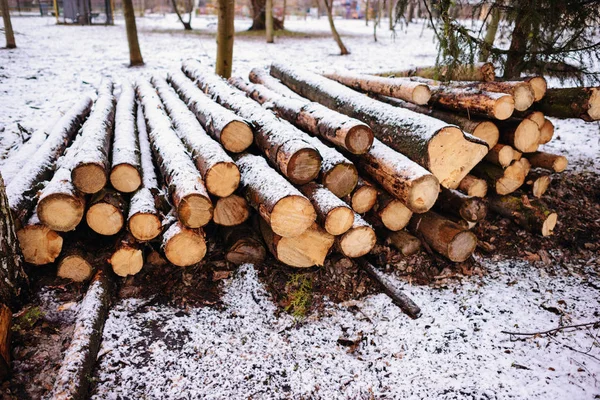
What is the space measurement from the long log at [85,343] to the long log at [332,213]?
1899mm

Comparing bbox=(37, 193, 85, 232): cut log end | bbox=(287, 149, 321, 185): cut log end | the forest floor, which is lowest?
the forest floor

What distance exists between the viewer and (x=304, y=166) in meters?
3.42

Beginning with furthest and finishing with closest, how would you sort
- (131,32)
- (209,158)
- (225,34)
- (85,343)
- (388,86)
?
(131,32)
(225,34)
(388,86)
(209,158)
(85,343)

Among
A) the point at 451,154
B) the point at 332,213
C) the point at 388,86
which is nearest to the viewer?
the point at 332,213

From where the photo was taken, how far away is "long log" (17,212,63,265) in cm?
315

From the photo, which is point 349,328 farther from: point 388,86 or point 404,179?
point 388,86

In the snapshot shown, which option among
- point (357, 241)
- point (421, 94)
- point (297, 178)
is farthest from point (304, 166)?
point (421, 94)

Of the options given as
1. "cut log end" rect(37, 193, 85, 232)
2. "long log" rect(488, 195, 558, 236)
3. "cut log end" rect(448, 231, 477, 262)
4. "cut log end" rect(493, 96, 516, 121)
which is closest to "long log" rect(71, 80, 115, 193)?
"cut log end" rect(37, 193, 85, 232)

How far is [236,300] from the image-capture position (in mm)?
3395

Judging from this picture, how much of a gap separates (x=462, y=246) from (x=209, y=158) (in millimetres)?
2560

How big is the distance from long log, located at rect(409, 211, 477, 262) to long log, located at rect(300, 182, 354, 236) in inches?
40.9

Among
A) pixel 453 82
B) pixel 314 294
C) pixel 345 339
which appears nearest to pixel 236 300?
pixel 314 294

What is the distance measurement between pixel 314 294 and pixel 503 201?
2.51 metres

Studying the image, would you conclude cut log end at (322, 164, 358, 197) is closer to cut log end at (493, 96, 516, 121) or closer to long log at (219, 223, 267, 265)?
long log at (219, 223, 267, 265)
